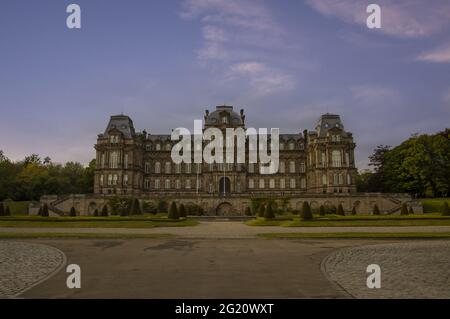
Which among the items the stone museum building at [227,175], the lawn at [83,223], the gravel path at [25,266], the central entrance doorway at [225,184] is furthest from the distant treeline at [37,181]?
the gravel path at [25,266]

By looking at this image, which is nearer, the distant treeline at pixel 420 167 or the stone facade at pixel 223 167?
the distant treeline at pixel 420 167

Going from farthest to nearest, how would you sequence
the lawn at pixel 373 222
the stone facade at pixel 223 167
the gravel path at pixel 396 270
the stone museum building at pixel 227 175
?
the stone facade at pixel 223 167 → the stone museum building at pixel 227 175 → the lawn at pixel 373 222 → the gravel path at pixel 396 270

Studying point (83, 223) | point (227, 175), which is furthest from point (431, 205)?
point (83, 223)

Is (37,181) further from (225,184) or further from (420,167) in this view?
(420,167)

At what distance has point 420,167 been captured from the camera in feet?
235

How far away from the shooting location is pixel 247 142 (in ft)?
269

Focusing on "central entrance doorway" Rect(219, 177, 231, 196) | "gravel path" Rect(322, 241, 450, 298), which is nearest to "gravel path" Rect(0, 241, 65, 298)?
"gravel path" Rect(322, 241, 450, 298)

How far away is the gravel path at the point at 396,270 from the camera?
32.6 ft

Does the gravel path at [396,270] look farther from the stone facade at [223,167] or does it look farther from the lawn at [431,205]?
the stone facade at [223,167]

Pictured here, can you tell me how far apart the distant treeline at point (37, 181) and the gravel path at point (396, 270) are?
7024 centimetres

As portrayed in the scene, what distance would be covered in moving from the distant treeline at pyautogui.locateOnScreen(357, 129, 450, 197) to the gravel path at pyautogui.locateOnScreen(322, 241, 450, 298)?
2248 inches
